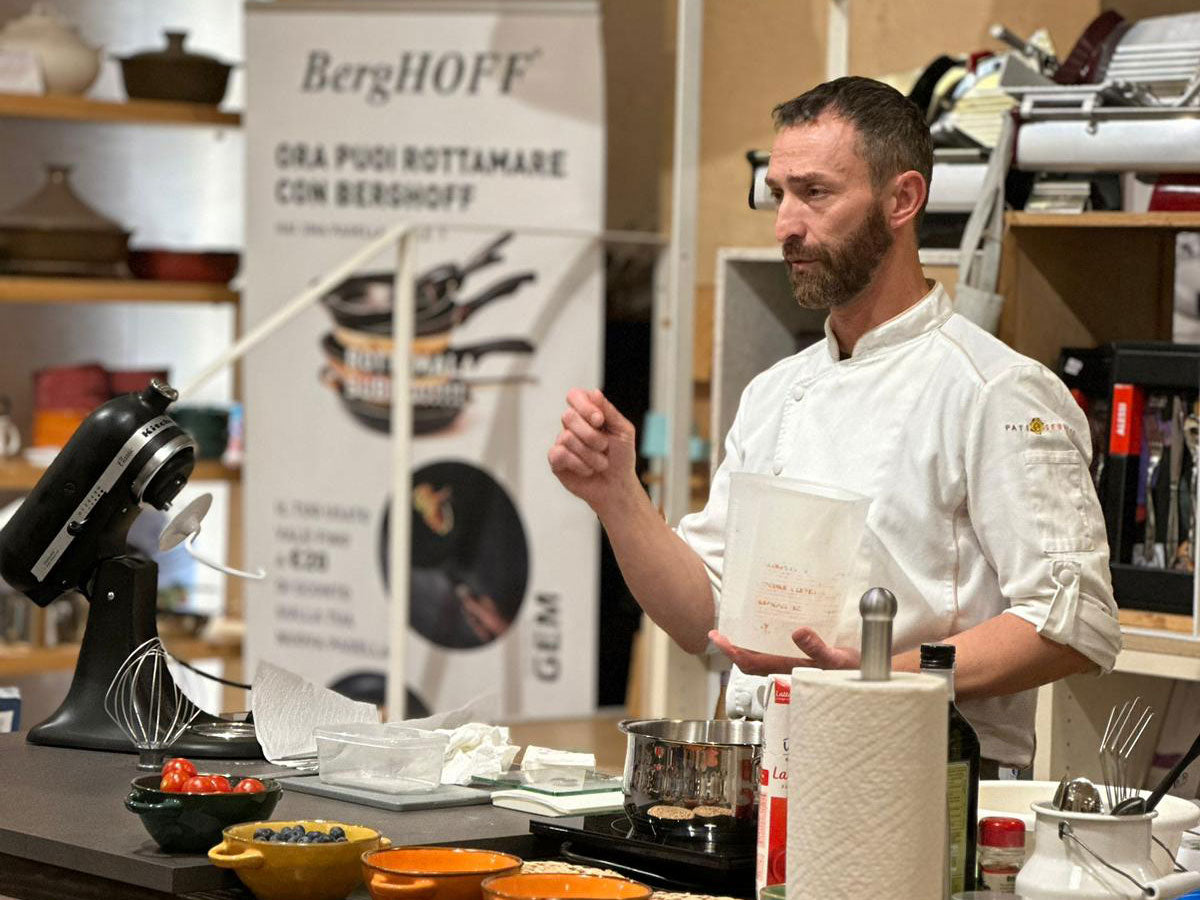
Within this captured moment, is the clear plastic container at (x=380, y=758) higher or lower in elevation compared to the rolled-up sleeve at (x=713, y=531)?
lower

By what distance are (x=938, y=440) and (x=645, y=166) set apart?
3433 millimetres

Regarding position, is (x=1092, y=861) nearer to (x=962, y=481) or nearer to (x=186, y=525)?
(x=962, y=481)

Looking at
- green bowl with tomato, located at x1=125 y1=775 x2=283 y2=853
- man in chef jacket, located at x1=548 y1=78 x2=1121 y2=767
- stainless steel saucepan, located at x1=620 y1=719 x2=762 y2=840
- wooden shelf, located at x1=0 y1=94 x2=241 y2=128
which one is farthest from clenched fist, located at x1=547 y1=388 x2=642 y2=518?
wooden shelf, located at x1=0 y1=94 x2=241 y2=128

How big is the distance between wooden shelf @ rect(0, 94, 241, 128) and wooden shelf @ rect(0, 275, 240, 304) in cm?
42

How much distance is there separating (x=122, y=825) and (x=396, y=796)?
26cm

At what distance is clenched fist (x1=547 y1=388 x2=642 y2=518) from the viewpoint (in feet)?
6.68

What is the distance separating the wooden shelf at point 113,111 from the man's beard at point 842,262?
3.24m

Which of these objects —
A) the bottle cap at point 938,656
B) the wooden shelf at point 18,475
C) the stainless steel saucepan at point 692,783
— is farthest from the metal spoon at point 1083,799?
the wooden shelf at point 18,475

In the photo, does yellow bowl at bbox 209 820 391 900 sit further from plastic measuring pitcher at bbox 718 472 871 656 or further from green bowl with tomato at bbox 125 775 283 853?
plastic measuring pitcher at bbox 718 472 871 656

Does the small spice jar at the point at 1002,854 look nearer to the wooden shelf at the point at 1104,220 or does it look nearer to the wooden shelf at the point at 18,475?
the wooden shelf at the point at 1104,220

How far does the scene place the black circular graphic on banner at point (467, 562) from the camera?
197 inches

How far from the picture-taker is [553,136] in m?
4.91

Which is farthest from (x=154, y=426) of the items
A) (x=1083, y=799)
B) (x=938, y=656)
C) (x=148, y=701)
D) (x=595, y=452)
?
(x=1083, y=799)

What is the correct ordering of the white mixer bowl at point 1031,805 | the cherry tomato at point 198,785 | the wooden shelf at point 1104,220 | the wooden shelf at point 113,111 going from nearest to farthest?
the white mixer bowl at point 1031,805 → the cherry tomato at point 198,785 → the wooden shelf at point 1104,220 → the wooden shelf at point 113,111
